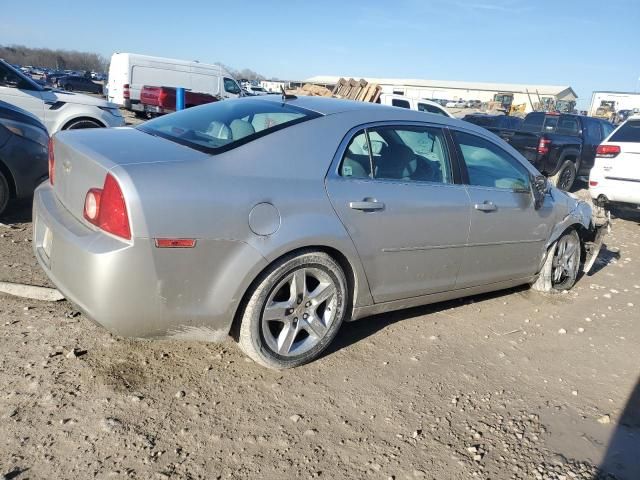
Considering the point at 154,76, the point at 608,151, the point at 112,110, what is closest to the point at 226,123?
the point at 112,110

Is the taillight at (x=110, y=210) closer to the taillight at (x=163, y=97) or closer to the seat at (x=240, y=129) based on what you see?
the seat at (x=240, y=129)

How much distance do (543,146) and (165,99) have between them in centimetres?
1160

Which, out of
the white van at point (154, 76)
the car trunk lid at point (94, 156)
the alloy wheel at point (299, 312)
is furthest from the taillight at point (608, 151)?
the white van at point (154, 76)

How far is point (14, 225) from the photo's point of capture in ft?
16.8

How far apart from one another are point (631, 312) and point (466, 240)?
7.21 ft

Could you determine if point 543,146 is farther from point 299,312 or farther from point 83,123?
point 299,312

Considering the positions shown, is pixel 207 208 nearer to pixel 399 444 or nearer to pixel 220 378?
pixel 220 378

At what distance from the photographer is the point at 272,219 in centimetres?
278

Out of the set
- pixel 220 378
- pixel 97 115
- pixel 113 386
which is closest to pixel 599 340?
pixel 220 378

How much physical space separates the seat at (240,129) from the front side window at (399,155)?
590 millimetres

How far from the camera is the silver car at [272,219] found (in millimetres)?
2520

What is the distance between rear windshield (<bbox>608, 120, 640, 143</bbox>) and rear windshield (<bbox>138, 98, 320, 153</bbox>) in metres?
6.53

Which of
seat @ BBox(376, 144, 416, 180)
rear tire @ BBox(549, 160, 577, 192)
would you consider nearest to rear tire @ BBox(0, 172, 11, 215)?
seat @ BBox(376, 144, 416, 180)

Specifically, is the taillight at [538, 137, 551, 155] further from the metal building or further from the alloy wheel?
the metal building
